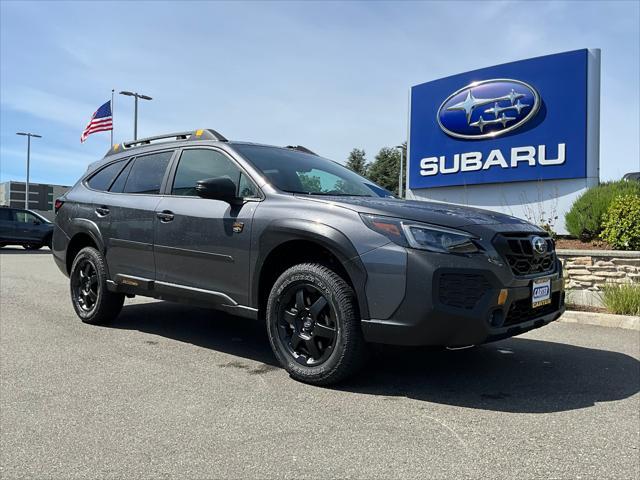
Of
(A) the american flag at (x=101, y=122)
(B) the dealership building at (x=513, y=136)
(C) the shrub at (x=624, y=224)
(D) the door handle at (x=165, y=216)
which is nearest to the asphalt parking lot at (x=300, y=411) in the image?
(D) the door handle at (x=165, y=216)

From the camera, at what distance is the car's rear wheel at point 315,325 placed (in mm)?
3473

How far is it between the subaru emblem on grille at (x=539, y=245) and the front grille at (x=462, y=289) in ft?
2.17

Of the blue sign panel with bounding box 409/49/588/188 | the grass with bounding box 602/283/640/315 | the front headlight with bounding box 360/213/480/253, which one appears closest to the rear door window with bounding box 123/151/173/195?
the front headlight with bounding box 360/213/480/253

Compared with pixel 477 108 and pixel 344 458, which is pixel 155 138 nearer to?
pixel 344 458

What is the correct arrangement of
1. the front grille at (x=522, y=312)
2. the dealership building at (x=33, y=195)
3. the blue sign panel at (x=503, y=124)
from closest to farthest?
the front grille at (x=522, y=312)
the blue sign panel at (x=503, y=124)
the dealership building at (x=33, y=195)

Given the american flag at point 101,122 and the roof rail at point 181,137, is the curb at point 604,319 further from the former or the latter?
the american flag at point 101,122

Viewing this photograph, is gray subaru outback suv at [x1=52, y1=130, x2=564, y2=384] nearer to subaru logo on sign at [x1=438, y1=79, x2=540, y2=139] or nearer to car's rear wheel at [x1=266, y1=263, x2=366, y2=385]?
car's rear wheel at [x1=266, y1=263, x2=366, y2=385]

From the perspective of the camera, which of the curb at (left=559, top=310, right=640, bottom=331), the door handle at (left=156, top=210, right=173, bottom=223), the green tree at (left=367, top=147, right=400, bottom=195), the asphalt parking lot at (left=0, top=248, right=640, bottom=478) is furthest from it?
the green tree at (left=367, top=147, right=400, bottom=195)

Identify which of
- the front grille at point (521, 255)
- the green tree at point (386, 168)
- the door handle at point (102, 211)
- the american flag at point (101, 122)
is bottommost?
the front grille at point (521, 255)

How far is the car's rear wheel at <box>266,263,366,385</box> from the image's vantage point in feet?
11.4

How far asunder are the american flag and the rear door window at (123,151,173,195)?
20156 millimetres

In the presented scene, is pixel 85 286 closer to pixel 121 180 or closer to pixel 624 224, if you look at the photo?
pixel 121 180

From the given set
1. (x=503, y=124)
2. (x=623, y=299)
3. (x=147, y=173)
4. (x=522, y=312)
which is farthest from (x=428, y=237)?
(x=503, y=124)

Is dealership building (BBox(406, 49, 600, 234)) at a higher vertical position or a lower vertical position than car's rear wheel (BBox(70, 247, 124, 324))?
higher
